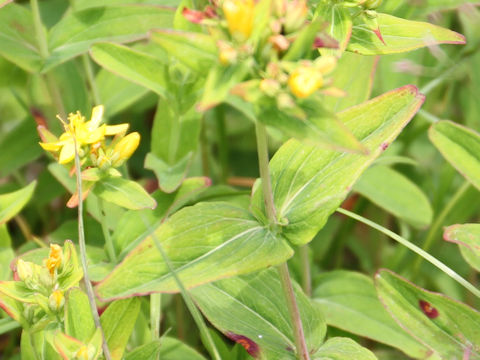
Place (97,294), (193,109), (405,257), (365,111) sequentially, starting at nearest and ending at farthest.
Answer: (97,294)
(365,111)
(193,109)
(405,257)

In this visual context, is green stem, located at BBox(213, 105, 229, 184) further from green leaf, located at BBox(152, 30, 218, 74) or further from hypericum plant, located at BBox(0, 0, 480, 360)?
green leaf, located at BBox(152, 30, 218, 74)

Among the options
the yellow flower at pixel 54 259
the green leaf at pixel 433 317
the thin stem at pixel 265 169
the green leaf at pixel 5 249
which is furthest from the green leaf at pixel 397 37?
the green leaf at pixel 5 249

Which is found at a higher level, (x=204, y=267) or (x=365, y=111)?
(x=365, y=111)

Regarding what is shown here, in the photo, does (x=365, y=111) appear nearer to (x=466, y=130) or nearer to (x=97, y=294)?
(x=466, y=130)

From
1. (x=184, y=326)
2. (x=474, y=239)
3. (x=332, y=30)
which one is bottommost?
(x=184, y=326)

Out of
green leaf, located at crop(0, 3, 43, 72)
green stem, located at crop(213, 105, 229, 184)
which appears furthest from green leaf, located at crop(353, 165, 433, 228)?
green leaf, located at crop(0, 3, 43, 72)

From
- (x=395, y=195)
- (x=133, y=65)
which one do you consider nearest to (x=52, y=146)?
(x=133, y=65)

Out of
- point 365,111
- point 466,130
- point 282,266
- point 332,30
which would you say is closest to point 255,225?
point 282,266

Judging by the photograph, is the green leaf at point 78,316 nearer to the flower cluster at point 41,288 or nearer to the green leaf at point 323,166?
the flower cluster at point 41,288

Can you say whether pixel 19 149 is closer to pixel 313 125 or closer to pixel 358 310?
pixel 358 310
